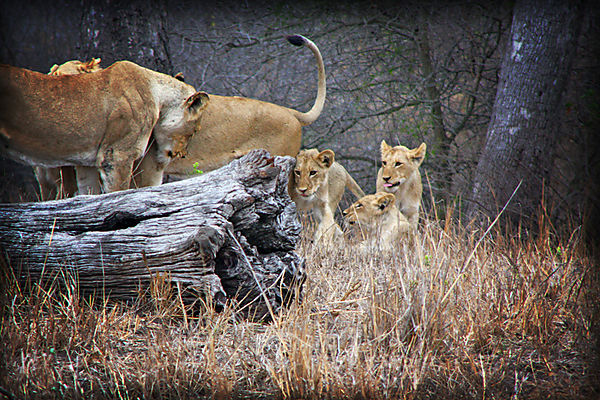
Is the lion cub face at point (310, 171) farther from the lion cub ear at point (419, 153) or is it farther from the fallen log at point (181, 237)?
the fallen log at point (181, 237)

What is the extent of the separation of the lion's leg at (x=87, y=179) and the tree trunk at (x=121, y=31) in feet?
5.43

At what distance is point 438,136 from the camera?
782 centimetres

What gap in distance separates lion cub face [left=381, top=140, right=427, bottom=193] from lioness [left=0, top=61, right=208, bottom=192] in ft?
7.57

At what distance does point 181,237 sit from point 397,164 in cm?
361

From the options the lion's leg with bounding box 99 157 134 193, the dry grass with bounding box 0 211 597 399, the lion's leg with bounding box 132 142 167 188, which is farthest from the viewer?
the lion's leg with bounding box 132 142 167 188

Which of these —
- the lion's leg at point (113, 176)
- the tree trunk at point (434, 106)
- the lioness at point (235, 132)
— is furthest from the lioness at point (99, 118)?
the tree trunk at point (434, 106)

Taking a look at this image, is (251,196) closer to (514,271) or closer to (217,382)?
(217,382)

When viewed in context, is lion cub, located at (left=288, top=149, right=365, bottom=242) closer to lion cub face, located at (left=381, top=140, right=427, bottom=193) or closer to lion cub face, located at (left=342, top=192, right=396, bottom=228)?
lion cub face, located at (left=342, top=192, right=396, bottom=228)

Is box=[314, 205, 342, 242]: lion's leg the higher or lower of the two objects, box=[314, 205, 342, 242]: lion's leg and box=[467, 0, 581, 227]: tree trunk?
the lower

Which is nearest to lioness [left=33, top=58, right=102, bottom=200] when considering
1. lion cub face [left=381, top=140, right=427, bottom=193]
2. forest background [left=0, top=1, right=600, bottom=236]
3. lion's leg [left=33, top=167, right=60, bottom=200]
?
lion's leg [left=33, top=167, right=60, bottom=200]

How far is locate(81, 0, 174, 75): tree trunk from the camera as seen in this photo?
5504 mm

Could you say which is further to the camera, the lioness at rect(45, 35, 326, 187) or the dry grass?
the lioness at rect(45, 35, 326, 187)

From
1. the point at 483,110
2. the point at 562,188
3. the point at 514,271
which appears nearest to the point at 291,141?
the point at 514,271

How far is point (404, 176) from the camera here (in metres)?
5.90
